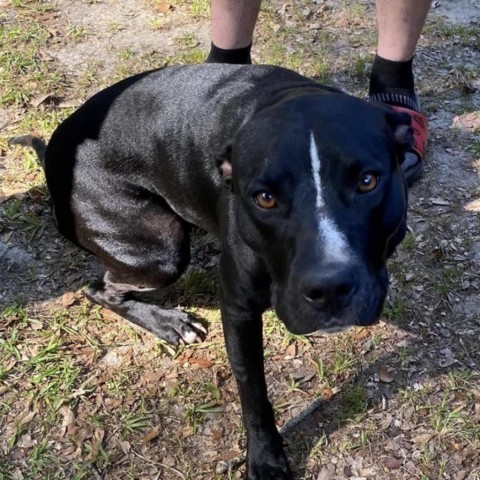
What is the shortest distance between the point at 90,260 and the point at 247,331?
1.67 meters

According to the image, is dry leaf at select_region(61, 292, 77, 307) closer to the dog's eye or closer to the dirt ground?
the dirt ground

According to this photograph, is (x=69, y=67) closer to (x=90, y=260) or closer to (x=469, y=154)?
(x=90, y=260)

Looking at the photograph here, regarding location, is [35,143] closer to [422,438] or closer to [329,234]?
[329,234]

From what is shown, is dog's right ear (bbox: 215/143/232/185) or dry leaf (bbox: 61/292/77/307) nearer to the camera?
dog's right ear (bbox: 215/143/232/185)

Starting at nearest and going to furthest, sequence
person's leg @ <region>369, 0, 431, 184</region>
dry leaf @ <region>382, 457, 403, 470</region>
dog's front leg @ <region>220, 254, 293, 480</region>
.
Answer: dog's front leg @ <region>220, 254, 293, 480</region>
dry leaf @ <region>382, 457, 403, 470</region>
person's leg @ <region>369, 0, 431, 184</region>

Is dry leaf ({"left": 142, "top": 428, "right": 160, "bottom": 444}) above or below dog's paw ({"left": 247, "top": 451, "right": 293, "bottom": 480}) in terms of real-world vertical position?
below

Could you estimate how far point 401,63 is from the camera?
5141mm

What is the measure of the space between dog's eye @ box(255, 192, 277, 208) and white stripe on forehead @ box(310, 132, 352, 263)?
187 millimetres

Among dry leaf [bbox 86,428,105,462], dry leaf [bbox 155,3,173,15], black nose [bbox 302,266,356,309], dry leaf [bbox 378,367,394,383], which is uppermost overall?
black nose [bbox 302,266,356,309]

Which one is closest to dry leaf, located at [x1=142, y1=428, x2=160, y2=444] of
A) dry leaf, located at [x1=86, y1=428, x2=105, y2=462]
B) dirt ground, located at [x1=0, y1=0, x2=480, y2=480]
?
dirt ground, located at [x1=0, y1=0, x2=480, y2=480]

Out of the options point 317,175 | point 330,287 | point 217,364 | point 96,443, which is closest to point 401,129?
point 317,175

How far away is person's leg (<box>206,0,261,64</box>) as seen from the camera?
5.07m

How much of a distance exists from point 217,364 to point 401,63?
7.77 feet

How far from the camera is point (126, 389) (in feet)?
13.5
